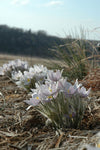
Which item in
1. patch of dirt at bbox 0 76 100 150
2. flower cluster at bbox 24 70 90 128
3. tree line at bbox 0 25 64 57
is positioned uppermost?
tree line at bbox 0 25 64 57

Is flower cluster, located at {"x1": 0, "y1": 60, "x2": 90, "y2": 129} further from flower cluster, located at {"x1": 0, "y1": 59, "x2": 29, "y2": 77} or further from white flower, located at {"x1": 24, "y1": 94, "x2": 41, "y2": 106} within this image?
flower cluster, located at {"x1": 0, "y1": 59, "x2": 29, "y2": 77}

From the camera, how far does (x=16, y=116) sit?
6.64 feet

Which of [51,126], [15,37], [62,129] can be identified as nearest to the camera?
[62,129]

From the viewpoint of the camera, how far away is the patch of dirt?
1.46 metres

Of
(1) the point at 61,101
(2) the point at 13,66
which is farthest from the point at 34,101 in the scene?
(2) the point at 13,66

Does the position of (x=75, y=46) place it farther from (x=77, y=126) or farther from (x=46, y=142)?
(x=46, y=142)

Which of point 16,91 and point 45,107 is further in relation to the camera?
point 16,91

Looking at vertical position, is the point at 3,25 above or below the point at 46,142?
above

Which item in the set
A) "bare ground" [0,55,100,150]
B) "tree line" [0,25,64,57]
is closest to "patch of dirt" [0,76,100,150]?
"bare ground" [0,55,100,150]

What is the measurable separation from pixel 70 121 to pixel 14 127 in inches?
19.5

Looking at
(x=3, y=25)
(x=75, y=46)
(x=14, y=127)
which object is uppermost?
(x=3, y=25)

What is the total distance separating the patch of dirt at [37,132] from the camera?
57.6 inches

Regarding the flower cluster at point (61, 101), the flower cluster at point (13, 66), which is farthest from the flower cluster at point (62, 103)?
the flower cluster at point (13, 66)

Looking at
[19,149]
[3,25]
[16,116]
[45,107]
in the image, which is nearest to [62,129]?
[45,107]
